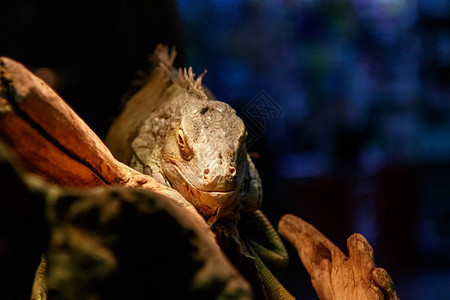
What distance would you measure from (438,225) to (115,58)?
10.8ft

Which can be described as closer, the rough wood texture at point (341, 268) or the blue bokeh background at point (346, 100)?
the rough wood texture at point (341, 268)

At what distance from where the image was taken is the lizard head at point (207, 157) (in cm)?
180

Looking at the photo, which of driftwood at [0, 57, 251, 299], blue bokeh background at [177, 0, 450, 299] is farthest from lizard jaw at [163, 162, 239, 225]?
blue bokeh background at [177, 0, 450, 299]

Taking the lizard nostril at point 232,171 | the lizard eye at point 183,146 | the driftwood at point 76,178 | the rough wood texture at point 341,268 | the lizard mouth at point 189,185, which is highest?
the driftwood at point 76,178

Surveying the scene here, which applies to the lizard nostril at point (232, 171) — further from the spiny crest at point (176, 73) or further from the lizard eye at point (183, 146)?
the spiny crest at point (176, 73)

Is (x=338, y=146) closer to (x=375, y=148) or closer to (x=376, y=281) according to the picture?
(x=375, y=148)

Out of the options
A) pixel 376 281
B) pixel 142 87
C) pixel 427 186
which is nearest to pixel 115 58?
pixel 142 87

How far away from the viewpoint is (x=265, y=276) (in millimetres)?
2229

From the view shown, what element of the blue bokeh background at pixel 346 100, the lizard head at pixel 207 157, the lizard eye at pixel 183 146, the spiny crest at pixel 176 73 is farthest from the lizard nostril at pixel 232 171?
the blue bokeh background at pixel 346 100

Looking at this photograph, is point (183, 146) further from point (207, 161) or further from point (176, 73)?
point (176, 73)

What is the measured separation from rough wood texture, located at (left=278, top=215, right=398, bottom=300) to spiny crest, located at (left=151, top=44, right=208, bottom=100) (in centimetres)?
118

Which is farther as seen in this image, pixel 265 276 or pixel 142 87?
pixel 142 87

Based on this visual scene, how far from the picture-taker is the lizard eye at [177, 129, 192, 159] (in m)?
1.98

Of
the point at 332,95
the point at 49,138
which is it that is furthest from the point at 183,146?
the point at 332,95
